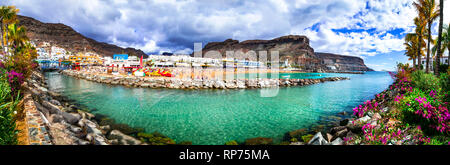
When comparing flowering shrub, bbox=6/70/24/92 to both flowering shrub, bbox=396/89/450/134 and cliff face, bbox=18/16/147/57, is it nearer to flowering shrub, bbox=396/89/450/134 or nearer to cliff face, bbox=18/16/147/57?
flowering shrub, bbox=396/89/450/134

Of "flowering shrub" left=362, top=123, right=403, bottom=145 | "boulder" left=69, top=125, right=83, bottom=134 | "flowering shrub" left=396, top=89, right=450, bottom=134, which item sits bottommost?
"boulder" left=69, top=125, right=83, bottom=134

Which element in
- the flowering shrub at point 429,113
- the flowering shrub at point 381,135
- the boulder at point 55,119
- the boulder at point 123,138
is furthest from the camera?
the boulder at point 55,119

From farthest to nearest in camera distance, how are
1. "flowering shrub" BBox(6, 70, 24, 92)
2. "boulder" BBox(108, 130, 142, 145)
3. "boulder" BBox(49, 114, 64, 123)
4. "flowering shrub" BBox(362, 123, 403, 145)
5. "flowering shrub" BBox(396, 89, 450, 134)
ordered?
"flowering shrub" BBox(6, 70, 24, 92)
"boulder" BBox(49, 114, 64, 123)
"boulder" BBox(108, 130, 142, 145)
"flowering shrub" BBox(362, 123, 403, 145)
"flowering shrub" BBox(396, 89, 450, 134)

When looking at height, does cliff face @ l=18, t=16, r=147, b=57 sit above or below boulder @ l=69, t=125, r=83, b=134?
above

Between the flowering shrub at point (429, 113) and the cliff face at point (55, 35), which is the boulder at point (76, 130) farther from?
the cliff face at point (55, 35)

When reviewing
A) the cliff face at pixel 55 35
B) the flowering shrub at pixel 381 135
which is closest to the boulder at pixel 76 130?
the flowering shrub at pixel 381 135

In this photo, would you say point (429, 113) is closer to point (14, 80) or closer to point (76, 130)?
point (76, 130)

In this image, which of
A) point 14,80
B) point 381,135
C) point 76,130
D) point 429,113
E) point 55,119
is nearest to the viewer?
point 429,113

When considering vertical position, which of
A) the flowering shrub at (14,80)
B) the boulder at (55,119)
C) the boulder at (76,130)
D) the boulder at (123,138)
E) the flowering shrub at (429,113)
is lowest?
the boulder at (123,138)

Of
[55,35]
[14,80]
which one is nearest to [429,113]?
[14,80]

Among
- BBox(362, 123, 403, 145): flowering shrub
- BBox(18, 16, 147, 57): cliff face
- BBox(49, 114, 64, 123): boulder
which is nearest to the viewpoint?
BBox(362, 123, 403, 145): flowering shrub

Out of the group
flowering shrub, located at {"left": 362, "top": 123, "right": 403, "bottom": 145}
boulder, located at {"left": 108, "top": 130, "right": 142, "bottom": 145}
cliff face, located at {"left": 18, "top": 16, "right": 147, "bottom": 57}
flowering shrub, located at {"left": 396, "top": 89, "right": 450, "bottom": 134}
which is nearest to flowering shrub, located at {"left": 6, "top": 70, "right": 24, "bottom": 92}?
boulder, located at {"left": 108, "top": 130, "right": 142, "bottom": 145}

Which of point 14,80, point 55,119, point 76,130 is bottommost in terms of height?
point 76,130

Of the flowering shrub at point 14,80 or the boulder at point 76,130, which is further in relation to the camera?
the flowering shrub at point 14,80
